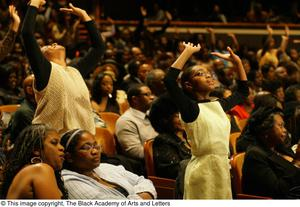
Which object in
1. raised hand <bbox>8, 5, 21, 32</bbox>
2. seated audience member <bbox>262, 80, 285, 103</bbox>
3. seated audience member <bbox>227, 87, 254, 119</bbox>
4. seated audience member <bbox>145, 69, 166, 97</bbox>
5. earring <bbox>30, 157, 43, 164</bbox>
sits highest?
raised hand <bbox>8, 5, 21, 32</bbox>

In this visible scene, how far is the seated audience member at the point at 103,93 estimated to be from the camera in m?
5.46

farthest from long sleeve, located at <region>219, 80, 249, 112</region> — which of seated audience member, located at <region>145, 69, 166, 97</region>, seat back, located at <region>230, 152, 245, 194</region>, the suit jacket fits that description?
seated audience member, located at <region>145, 69, 166, 97</region>

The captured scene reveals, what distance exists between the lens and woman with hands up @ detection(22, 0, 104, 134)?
10.7ft

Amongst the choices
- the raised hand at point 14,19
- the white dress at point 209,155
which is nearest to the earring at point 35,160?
the white dress at point 209,155

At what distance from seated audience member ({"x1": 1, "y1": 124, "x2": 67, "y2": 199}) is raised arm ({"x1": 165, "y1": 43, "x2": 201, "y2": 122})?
59 centimetres

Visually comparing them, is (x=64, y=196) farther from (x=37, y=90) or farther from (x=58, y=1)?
(x=58, y=1)

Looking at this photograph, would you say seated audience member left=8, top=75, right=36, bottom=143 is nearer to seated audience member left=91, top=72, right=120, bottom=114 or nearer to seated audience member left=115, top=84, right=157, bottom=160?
seated audience member left=115, top=84, right=157, bottom=160

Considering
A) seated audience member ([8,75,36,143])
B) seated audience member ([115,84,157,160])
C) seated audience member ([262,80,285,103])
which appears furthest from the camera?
seated audience member ([262,80,285,103])

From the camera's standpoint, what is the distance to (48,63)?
3.34m

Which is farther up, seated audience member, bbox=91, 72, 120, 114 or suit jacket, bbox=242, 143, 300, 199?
suit jacket, bbox=242, 143, 300, 199

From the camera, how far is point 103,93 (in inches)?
217

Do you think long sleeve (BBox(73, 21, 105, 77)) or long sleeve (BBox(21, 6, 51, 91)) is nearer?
long sleeve (BBox(21, 6, 51, 91))

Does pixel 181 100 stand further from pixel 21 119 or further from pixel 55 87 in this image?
pixel 21 119

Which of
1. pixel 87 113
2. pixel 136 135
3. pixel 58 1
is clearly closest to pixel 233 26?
pixel 58 1
